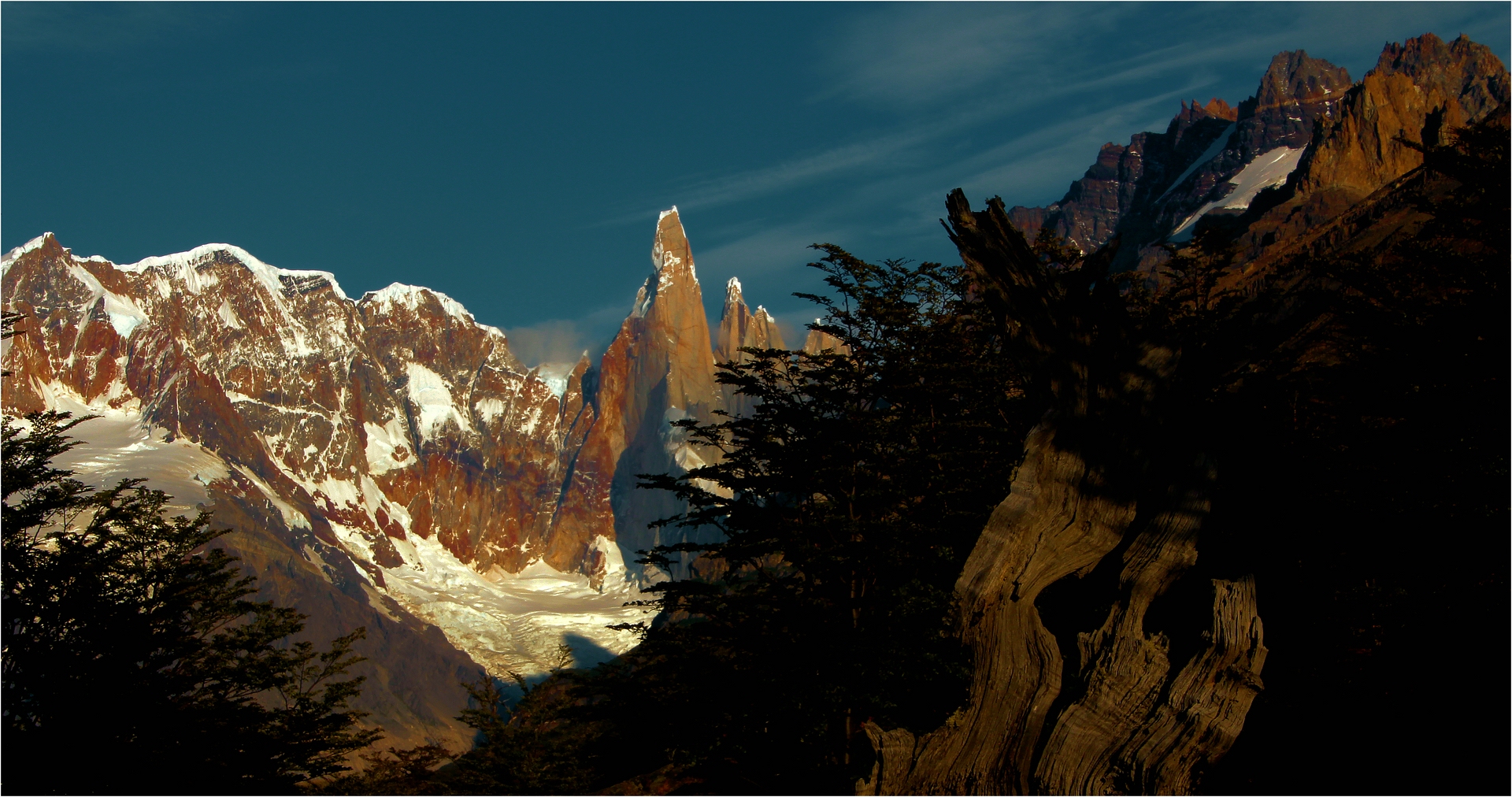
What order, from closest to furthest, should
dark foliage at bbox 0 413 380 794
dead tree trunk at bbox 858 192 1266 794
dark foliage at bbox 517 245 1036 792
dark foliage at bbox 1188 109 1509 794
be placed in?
dead tree trunk at bbox 858 192 1266 794 → dark foliage at bbox 1188 109 1509 794 → dark foliage at bbox 517 245 1036 792 → dark foliage at bbox 0 413 380 794

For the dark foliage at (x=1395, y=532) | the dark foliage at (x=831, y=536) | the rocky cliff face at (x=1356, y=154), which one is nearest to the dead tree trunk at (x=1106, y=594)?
the dark foliage at (x=1395, y=532)

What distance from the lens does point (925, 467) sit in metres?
22.1

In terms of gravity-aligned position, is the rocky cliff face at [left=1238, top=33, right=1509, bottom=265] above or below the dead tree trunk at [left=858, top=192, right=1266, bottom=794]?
above

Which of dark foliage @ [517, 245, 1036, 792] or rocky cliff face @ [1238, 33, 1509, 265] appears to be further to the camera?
rocky cliff face @ [1238, 33, 1509, 265]

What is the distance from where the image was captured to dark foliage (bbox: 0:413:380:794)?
2562cm

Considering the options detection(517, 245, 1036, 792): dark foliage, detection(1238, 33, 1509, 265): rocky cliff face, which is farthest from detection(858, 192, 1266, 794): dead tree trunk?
detection(1238, 33, 1509, 265): rocky cliff face

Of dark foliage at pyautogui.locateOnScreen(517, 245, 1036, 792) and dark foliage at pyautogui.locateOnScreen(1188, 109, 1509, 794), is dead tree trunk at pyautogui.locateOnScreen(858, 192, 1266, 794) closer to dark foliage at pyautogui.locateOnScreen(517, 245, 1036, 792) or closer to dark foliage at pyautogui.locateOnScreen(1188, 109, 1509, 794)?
dark foliage at pyautogui.locateOnScreen(1188, 109, 1509, 794)

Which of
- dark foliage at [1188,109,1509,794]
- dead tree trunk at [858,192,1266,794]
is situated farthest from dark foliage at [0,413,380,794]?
dark foliage at [1188,109,1509,794]

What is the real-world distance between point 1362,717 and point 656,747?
42.9ft

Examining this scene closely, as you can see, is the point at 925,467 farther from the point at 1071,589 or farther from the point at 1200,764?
the point at 1200,764

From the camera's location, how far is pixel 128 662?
28.1 metres

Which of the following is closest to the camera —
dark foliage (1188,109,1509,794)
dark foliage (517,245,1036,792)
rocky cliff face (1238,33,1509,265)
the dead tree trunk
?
the dead tree trunk

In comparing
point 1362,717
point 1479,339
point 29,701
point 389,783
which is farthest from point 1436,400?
point 389,783

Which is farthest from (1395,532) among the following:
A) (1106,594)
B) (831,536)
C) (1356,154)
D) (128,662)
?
(1356,154)
